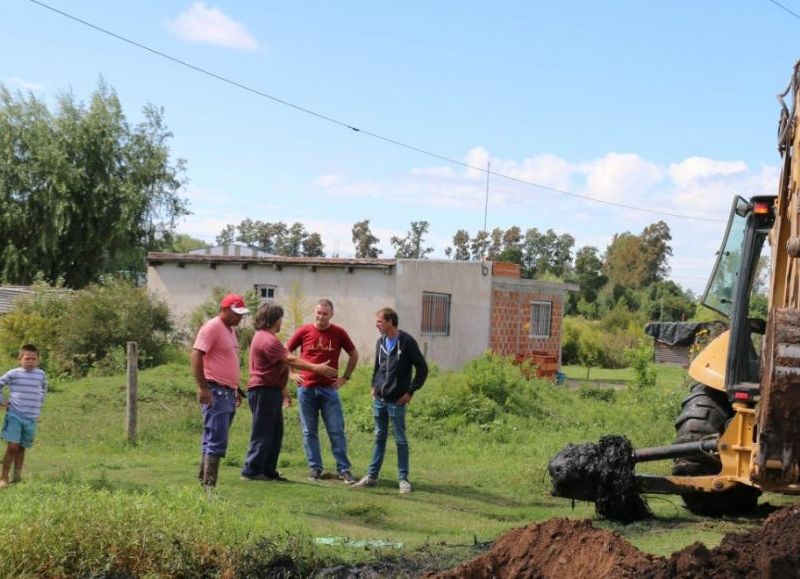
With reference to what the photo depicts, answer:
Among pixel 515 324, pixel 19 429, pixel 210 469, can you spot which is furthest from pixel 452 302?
pixel 210 469

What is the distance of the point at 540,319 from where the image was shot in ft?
111

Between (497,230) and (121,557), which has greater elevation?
(497,230)

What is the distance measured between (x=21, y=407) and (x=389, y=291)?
16542 millimetres

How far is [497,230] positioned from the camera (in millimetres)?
80000

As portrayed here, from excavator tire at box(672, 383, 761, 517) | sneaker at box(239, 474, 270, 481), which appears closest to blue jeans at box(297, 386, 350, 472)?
sneaker at box(239, 474, 270, 481)

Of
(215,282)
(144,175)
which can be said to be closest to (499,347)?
(215,282)

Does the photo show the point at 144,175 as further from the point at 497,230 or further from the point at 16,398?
the point at 497,230

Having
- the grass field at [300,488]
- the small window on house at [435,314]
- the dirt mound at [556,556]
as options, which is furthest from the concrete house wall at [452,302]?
the dirt mound at [556,556]

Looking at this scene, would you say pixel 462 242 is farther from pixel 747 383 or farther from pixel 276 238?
pixel 747 383

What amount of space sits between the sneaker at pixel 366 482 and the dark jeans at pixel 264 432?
0.91 m

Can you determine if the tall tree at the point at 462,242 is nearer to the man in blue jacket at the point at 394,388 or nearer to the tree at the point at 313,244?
the tree at the point at 313,244

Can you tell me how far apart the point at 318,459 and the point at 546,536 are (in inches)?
219

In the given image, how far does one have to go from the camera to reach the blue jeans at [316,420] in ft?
37.6

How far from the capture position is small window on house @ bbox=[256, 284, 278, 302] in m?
28.1
